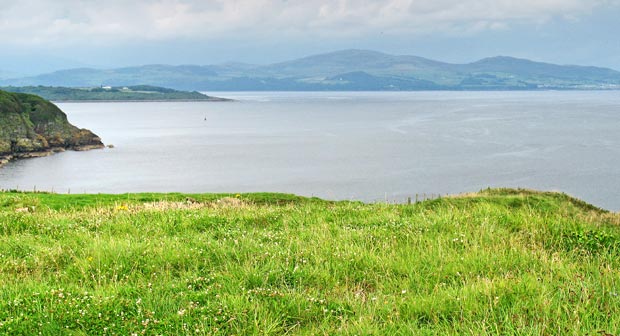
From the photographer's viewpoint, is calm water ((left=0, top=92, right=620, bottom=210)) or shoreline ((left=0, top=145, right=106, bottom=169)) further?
shoreline ((left=0, top=145, right=106, bottom=169))

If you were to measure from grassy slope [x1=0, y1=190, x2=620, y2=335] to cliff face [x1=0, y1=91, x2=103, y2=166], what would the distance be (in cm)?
12036

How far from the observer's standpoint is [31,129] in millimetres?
129750

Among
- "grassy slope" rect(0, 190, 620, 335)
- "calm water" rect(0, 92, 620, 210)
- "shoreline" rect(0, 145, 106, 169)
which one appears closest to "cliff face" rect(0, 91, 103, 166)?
"shoreline" rect(0, 145, 106, 169)

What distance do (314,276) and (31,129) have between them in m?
139

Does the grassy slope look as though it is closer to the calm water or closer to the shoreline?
the calm water

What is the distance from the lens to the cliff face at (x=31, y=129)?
121 metres

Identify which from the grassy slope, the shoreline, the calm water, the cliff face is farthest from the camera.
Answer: the cliff face

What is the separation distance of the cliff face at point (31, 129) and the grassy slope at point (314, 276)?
120358mm

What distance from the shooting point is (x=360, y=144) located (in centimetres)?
14162

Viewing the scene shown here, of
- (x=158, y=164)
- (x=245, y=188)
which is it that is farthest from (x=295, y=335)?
(x=158, y=164)

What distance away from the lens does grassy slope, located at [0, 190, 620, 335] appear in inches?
257

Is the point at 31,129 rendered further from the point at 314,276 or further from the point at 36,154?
the point at 314,276

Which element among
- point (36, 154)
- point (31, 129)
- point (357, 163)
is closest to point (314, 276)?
point (357, 163)

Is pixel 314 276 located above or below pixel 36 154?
above
